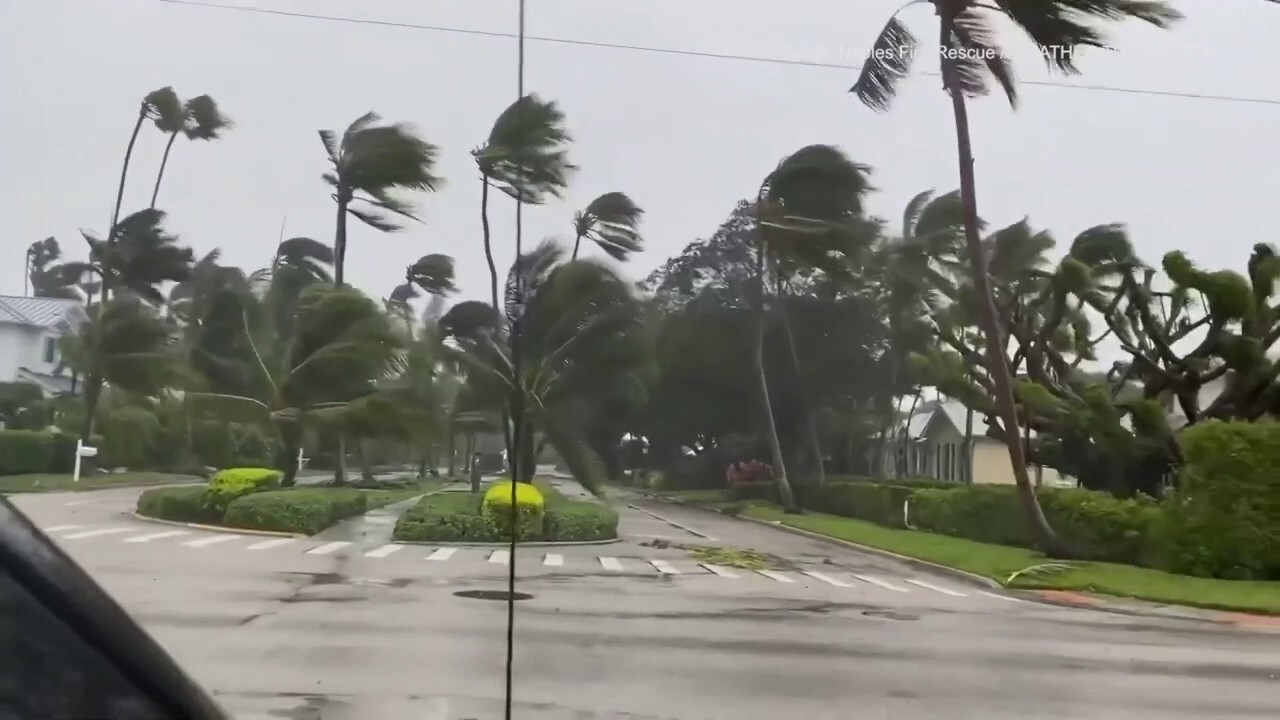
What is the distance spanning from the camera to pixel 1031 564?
12.9 ft

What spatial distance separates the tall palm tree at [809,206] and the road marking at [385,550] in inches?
58.2

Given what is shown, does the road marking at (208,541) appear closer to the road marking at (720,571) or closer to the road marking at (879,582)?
the road marking at (720,571)

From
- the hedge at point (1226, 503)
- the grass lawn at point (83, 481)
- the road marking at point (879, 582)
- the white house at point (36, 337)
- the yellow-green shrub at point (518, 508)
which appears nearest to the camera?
the grass lawn at point (83, 481)

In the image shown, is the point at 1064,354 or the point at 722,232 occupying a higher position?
the point at 722,232

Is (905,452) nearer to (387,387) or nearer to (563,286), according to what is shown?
(563,286)

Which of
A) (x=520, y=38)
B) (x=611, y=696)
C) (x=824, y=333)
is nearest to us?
(x=611, y=696)

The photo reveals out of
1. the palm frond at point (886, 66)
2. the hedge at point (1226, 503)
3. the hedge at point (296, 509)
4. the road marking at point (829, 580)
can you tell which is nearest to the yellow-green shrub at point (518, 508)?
the hedge at point (296, 509)

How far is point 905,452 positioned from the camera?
4.06 m

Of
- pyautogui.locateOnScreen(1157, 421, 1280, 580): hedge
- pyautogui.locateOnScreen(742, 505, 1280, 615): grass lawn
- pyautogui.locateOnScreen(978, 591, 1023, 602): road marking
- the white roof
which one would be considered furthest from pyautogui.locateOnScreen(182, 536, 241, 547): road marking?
pyautogui.locateOnScreen(1157, 421, 1280, 580): hedge

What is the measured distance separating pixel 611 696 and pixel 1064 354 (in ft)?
7.24

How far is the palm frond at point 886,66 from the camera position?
382 centimetres

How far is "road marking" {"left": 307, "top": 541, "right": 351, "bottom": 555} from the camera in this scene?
379cm

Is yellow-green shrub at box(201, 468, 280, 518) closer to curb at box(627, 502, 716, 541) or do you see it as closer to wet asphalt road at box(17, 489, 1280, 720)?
wet asphalt road at box(17, 489, 1280, 720)

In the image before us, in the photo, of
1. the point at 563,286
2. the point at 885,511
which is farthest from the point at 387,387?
the point at 885,511
